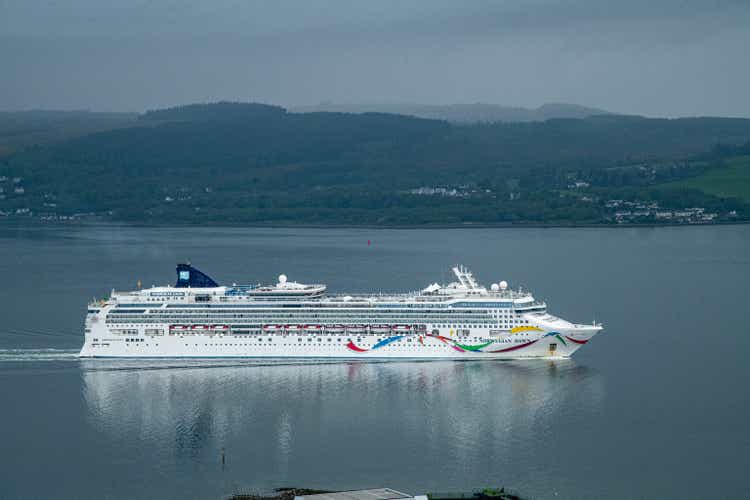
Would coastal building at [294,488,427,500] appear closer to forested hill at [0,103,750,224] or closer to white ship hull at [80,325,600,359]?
white ship hull at [80,325,600,359]

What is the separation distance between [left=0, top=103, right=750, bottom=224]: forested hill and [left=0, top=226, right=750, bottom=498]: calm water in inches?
1867

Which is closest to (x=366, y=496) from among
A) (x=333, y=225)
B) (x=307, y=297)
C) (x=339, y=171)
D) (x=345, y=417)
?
(x=345, y=417)

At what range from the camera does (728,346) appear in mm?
30188

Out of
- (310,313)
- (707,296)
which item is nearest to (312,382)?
(310,313)

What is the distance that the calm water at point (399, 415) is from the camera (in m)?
19.5

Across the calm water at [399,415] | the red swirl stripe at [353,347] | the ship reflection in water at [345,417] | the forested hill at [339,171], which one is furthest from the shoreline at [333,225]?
the ship reflection in water at [345,417]

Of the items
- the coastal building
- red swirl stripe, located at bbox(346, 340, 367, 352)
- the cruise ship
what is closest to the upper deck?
the cruise ship

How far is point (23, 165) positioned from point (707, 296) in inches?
3233

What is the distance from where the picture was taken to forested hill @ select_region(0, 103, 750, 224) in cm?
8812

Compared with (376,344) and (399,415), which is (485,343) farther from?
(399,415)

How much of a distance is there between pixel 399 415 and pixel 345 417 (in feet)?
3.25

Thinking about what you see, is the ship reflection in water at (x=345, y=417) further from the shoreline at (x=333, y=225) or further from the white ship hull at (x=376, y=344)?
the shoreline at (x=333, y=225)

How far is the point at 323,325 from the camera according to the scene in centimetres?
2805

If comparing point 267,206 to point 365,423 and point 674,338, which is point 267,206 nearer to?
point 674,338
